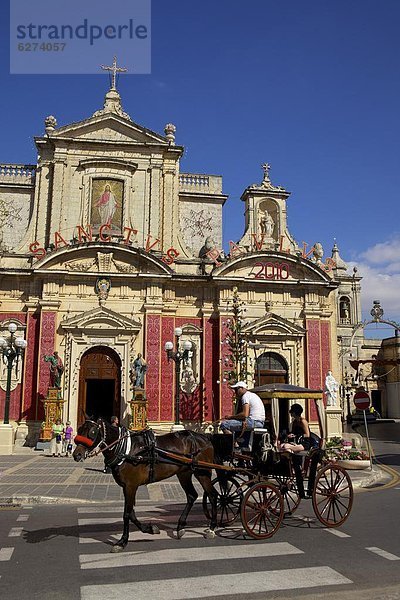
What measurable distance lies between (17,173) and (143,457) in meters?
24.8

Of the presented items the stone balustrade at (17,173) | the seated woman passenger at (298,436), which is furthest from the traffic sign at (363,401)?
the stone balustrade at (17,173)

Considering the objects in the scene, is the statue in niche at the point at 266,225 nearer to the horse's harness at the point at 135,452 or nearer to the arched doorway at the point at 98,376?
the arched doorway at the point at 98,376

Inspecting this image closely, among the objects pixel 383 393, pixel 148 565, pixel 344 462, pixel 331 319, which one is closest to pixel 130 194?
pixel 331 319

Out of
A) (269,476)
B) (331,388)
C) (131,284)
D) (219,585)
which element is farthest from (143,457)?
(131,284)

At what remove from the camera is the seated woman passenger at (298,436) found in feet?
30.0

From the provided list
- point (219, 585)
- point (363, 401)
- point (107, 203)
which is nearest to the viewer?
point (219, 585)

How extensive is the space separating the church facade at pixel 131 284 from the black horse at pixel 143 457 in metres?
16.8

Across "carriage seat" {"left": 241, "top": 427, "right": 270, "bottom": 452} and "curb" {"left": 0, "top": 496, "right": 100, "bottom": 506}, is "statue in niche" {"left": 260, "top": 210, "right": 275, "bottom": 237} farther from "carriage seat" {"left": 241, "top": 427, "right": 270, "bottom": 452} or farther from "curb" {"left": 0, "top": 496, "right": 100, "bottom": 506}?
"carriage seat" {"left": 241, "top": 427, "right": 270, "bottom": 452}

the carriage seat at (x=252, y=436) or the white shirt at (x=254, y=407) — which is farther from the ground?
the white shirt at (x=254, y=407)

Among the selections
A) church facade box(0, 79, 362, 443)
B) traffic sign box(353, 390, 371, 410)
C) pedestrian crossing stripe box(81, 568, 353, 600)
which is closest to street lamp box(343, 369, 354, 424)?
church facade box(0, 79, 362, 443)

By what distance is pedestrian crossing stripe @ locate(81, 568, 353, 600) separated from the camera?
5.65m

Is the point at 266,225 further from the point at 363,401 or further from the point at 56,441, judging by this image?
the point at 56,441

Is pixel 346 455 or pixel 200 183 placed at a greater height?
pixel 200 183

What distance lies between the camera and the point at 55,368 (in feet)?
77.9
